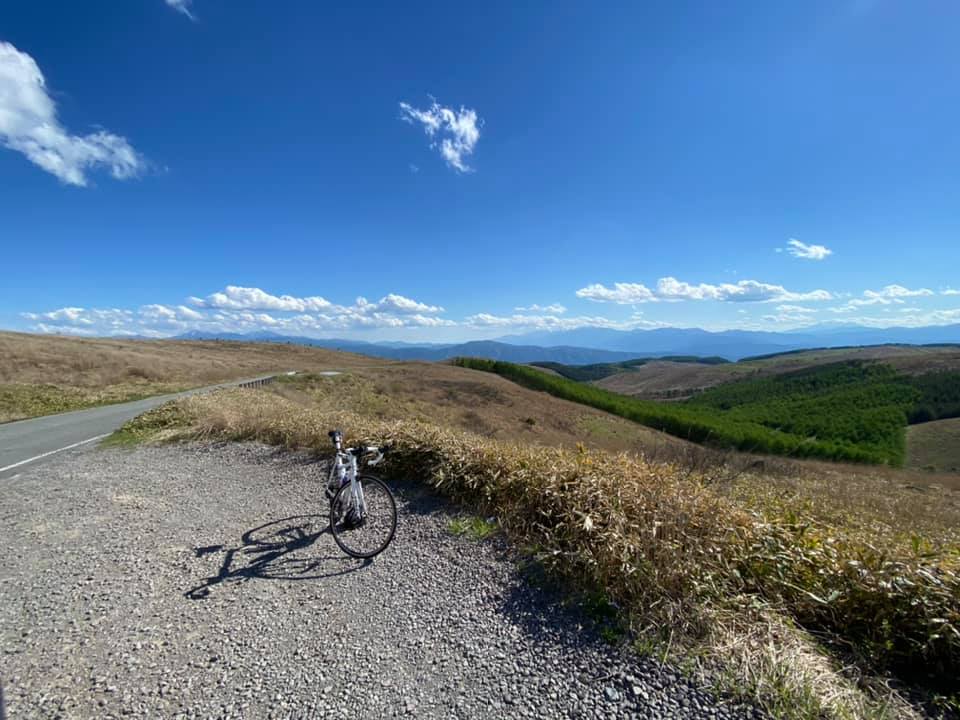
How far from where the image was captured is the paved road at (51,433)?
10.5m

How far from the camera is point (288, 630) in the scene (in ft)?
12.7

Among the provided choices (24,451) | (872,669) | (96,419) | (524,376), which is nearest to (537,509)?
(872,669)

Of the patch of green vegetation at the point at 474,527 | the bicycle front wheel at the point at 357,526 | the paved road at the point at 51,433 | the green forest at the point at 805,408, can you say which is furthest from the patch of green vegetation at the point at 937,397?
the paved road at the point at 51,433

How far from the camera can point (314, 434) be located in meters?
9.48

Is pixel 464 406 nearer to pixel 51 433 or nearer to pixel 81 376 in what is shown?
pixel 81 376

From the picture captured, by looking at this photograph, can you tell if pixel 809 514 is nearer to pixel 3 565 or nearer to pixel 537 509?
pixel 537 509

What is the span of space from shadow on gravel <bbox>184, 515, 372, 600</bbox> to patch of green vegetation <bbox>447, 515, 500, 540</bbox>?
3.91ft

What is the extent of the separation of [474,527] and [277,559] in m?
2.49

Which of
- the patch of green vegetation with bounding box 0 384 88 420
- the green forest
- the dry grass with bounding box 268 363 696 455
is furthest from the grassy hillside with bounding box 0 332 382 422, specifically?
A: the green forest

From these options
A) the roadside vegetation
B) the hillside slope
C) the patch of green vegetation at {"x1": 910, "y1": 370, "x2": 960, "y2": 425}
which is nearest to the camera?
the roadside vegetation

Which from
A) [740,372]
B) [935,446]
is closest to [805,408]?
[935,446]

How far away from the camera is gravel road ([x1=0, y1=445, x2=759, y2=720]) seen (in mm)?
3045

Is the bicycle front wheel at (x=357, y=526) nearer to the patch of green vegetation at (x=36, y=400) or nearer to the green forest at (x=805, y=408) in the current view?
the patch of green vegetation at (x=36, y=400)

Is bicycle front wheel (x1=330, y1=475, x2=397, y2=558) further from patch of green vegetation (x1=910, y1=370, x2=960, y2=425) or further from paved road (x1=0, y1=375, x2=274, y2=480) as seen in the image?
patch of green vegetation (x1=910, y1=370, x2=960, y2=425)
